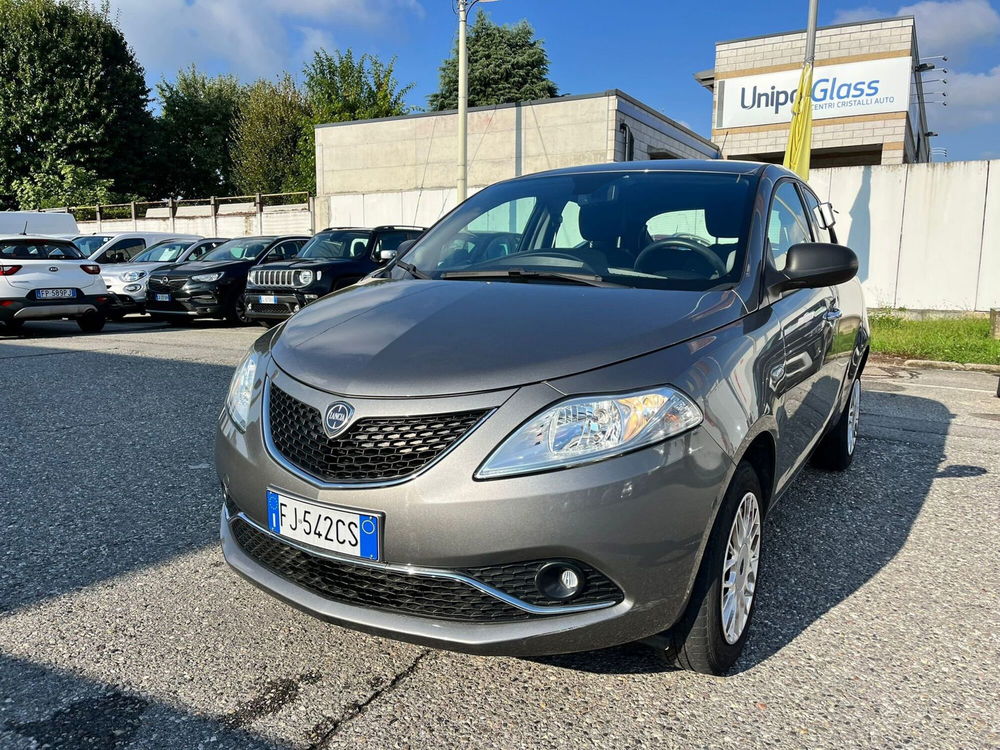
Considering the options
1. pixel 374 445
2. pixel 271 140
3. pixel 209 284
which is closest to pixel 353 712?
pixel 374 445

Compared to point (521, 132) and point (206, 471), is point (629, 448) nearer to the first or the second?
point (206, 471)

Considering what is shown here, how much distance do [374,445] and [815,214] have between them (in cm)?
320

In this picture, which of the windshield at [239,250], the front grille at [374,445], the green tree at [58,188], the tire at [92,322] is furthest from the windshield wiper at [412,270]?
the green tree at [58,188]

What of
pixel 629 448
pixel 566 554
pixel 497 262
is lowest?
pixel 566 554

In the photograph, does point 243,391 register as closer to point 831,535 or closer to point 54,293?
point 831,535

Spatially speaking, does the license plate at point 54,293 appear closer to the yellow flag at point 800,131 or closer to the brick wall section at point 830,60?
the yellow flag at point 800,131

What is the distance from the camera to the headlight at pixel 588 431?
1.96m

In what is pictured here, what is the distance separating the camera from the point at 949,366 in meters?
9.21

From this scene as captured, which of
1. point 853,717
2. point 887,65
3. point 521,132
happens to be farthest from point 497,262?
point 887,65

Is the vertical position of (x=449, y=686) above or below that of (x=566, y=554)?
below

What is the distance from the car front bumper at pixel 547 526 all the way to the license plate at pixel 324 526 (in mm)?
30

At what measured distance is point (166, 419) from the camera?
569 centimetres

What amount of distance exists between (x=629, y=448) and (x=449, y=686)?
3.14 ft

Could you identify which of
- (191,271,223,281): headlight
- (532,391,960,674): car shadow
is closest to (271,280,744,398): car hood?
(532,391,960,674): car shadow
